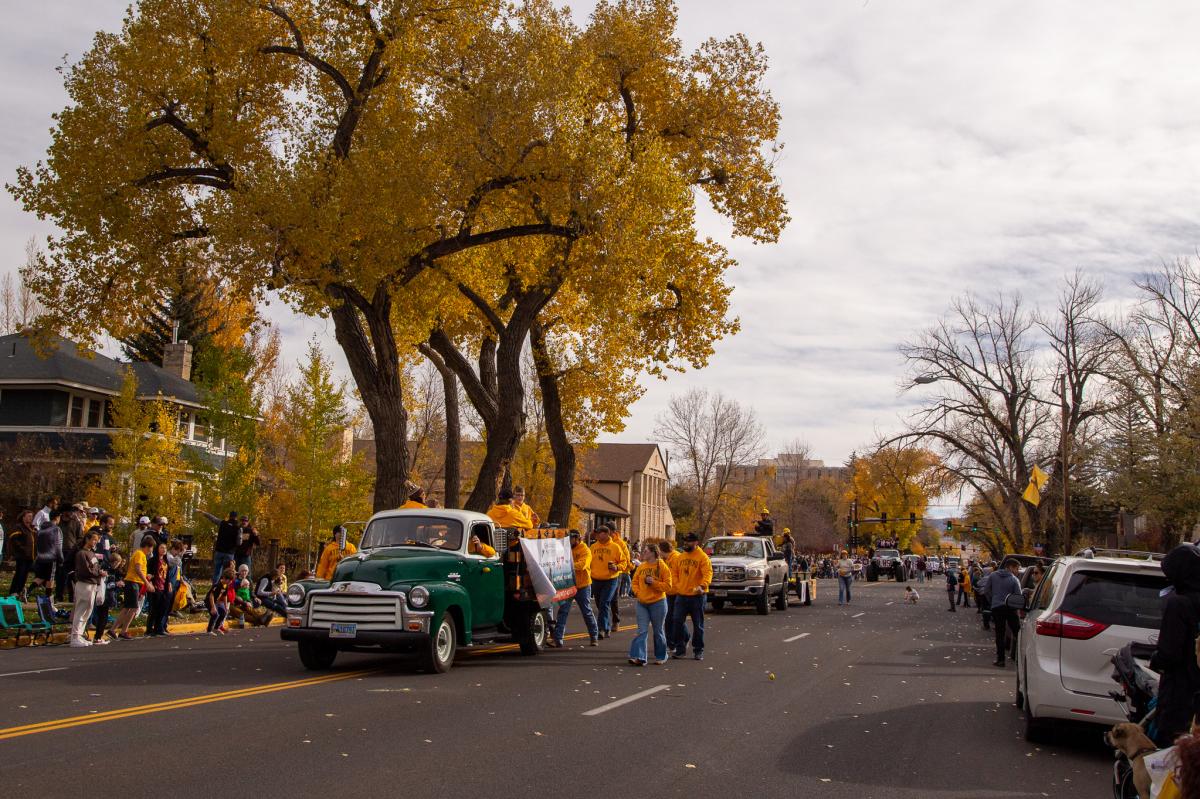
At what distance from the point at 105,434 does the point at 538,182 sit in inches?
1126

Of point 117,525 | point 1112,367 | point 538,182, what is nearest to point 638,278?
point 538,182

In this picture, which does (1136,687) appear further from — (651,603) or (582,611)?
(582,611)

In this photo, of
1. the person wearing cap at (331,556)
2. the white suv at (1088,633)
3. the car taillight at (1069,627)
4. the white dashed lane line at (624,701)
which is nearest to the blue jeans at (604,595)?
the person wearing cap at (331,556)

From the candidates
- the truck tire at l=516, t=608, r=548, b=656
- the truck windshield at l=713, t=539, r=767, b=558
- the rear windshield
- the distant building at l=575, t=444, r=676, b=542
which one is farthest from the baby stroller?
the distant building at l=575, t=444, r=676, b=542

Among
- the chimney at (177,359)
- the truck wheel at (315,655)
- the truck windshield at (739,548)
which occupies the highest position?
the chimney at (177,359)

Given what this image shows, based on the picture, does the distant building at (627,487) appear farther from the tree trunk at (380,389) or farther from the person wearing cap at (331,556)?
the person wearing cap at (331,556)

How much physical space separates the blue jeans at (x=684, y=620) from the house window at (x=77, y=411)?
117ft

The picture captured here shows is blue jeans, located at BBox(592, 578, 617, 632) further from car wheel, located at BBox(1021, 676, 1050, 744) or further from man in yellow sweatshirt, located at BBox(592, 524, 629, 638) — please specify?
car wheel, located at BBox(1021, 676, 1050, 744)

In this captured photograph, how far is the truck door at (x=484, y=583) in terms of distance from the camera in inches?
551

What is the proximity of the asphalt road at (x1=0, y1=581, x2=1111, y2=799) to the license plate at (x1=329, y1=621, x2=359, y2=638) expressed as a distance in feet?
1.64

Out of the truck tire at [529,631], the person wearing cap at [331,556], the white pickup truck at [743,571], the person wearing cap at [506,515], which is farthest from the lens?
the white pickup truck at [743,571]

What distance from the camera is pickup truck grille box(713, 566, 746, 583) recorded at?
2820 cm

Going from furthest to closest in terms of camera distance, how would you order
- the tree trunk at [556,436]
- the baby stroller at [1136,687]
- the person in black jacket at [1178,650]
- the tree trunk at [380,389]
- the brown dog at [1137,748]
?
the tree trunk at [556,436] < the tree trunk at [380,389] < the baby stroller at [1136,687] < the person in black jacket at [1178,650] < the brown dog at [1137,748]

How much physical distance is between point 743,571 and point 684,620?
12754mm
